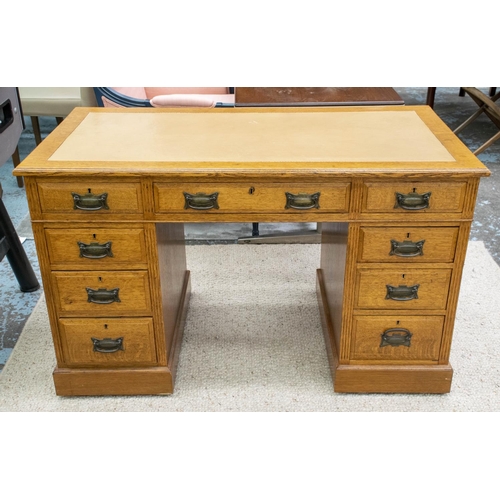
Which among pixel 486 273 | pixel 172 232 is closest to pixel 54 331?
pixel 172 232

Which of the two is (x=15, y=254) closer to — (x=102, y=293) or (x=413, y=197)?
(x=102, y=293)

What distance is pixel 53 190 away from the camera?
1.93 metres

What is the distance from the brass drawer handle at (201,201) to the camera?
195 cm

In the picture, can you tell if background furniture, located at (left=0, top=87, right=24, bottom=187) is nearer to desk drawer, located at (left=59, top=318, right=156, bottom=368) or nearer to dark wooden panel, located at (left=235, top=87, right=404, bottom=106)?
desk drawer, located at (left=59, top=318, right=156, bottom=368)

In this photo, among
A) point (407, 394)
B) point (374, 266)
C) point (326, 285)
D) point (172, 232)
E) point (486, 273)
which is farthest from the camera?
point (486, 273)

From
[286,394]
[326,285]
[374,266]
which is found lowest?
[286,394]

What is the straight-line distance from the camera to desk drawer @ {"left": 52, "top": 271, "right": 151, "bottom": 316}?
2.08m

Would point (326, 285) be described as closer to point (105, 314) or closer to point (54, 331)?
point (105, 314)

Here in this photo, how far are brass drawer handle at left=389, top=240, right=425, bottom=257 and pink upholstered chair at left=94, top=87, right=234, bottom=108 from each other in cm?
165

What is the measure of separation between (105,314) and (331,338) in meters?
0.87

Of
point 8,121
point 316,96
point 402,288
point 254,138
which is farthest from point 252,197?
point 316,96

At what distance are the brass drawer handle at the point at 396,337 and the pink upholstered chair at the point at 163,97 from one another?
68.0 inches

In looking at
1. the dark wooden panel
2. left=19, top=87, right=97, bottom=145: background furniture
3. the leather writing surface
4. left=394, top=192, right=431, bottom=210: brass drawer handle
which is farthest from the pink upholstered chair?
left=394, top=192, right=431, bottom=210: brass drawer handle

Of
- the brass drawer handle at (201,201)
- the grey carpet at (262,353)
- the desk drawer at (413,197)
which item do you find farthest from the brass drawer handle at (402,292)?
the brass drawer handle at (201,201)
